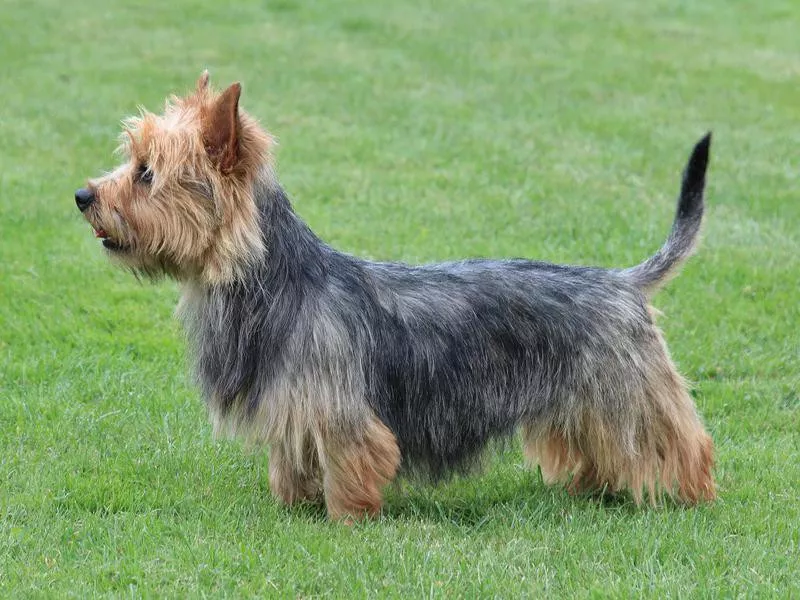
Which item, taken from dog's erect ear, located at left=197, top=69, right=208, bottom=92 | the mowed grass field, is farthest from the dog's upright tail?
dog's erect ear, located at left=197, top=69, right=208, bottom=92

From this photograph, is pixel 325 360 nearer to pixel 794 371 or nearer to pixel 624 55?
pixel 794 371

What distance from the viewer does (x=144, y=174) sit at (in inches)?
204

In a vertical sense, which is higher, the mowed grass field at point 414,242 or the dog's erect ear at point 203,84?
the dog's erect ear at point 203,84

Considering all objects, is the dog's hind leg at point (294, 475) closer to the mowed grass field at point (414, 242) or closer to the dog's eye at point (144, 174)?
the mowed grass field at point (414, 242)

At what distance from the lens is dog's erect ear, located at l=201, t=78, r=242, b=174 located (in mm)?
5012

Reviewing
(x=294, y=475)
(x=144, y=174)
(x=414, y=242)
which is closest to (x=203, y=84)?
(x=144, y=174)

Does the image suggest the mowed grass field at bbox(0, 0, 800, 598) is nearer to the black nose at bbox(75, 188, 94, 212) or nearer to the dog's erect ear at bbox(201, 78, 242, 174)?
the black nose at bbox(75, 188, 94, 212)

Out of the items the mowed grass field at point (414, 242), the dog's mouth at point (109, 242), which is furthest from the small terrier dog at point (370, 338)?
the mowed grass field at point (414, 242)

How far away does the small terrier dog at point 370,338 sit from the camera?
5.17 meters

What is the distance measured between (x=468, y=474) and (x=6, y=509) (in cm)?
219

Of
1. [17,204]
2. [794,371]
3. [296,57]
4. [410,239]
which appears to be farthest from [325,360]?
[296,57]

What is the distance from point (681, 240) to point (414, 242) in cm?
419

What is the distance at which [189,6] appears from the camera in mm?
19953

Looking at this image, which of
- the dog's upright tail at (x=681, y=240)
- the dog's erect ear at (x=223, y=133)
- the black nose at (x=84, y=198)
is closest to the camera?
the dog's erect ear at (x=223, y=133)
